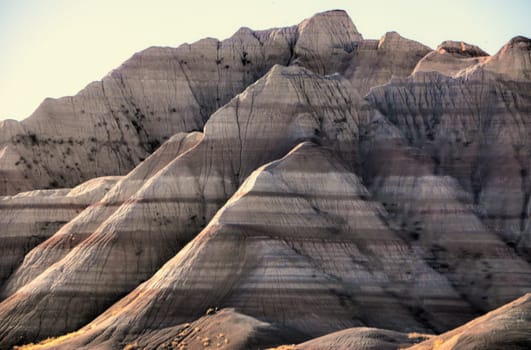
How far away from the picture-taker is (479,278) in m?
113

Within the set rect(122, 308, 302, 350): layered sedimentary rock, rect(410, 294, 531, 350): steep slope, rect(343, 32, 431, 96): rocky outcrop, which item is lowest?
rect(122, 308, 302, 350): layered sedimentary rock

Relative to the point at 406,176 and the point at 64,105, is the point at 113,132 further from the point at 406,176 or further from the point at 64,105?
the point at 406,176

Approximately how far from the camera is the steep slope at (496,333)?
80.3 metres

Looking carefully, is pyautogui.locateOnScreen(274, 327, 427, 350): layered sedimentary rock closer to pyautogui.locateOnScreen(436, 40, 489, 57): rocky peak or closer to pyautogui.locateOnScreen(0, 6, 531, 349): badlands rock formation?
pyautogui.locateOnScreen(0, 6, 531, 349): badlands rock formation

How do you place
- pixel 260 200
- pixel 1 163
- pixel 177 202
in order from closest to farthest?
pixel 260 200 → pixel 177 202 → pixel 1 163

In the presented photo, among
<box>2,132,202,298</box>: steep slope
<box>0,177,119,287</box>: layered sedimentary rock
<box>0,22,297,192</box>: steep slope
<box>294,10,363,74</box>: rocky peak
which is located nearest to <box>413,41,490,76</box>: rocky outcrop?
<box>294,10,363,74</box>: rocky peak

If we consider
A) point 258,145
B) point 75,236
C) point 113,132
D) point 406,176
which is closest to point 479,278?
point 406,176

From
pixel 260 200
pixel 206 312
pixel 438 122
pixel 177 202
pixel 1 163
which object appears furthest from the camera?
pixel 1 163

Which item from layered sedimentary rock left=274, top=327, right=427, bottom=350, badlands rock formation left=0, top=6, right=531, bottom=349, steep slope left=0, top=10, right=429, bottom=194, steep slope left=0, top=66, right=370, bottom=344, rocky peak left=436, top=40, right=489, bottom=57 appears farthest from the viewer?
→ rocky peak left=436, top=40, right=489, bottom=57

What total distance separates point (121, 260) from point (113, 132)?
102 feet

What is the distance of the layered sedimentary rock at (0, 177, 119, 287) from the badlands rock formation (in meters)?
0.15

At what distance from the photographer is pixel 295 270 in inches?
4166

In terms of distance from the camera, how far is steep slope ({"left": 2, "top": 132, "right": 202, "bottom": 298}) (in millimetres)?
121438

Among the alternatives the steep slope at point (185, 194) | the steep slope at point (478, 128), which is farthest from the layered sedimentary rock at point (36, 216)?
the steep slope at point (478, 128)
